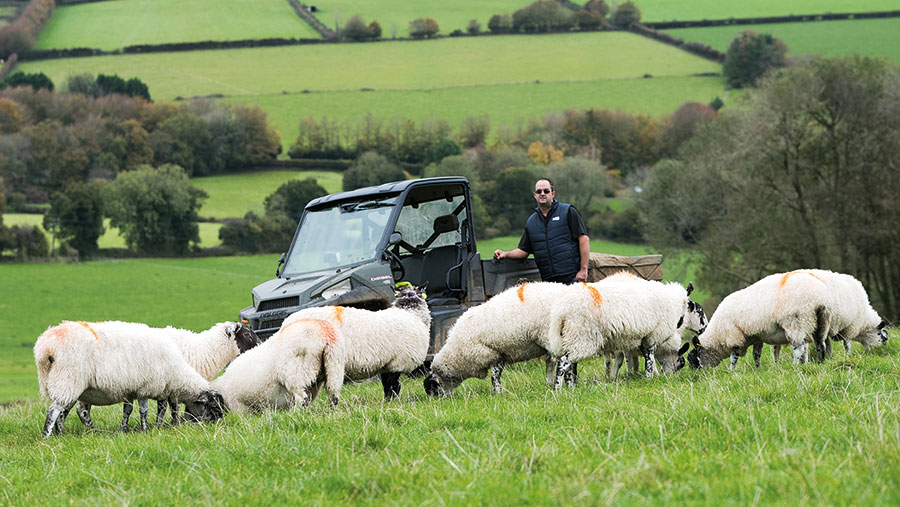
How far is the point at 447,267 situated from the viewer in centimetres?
1409

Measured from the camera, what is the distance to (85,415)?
393 inches

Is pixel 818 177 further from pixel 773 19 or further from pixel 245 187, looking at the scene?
pixel 773 19

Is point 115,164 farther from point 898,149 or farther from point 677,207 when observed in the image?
point 898,149

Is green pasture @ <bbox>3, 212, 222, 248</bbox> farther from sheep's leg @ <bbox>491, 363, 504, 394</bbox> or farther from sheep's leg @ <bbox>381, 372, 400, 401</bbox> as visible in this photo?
sheep's leg @ <bbox>491, 363, 504, 394</bbox>

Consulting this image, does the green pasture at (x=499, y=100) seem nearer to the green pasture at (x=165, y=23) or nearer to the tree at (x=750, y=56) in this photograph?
the tree at (x=750, y=56)

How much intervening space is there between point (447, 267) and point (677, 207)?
3533 centimetres

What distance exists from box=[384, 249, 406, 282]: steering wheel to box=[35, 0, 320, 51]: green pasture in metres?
92.4

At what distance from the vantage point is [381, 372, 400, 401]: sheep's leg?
33.6 feet

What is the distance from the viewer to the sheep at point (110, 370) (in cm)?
872

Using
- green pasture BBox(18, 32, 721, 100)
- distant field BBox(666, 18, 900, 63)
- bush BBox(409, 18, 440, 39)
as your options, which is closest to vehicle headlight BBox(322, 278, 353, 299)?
distant field BBox(666, 18, 900, 63)

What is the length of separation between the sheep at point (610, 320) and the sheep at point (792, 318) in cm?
126

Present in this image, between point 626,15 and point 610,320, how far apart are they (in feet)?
335

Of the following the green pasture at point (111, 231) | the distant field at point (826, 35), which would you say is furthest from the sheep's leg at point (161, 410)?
the distant field at point (826, 35)

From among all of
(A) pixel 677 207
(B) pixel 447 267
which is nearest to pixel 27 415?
(B) pixel 447 267
